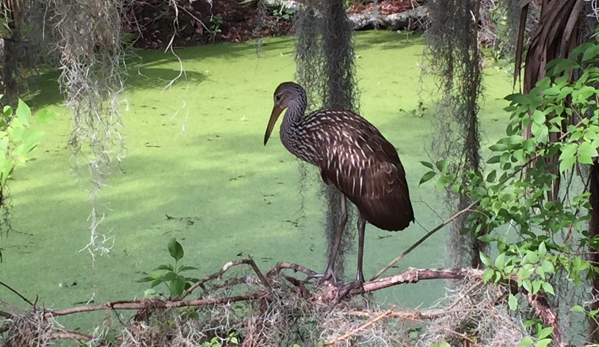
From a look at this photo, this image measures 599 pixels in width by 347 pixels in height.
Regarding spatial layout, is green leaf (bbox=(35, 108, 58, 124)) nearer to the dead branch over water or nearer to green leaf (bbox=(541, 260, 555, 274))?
the dead branch over water

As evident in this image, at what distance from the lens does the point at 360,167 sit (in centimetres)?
189

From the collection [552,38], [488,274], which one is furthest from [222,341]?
[552,38]

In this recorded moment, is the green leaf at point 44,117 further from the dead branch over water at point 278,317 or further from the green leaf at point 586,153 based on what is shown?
the green leaf at point 586,153

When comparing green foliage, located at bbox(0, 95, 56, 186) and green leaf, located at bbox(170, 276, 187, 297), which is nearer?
green foliage, located at bbox(0, 95, 56, 186)

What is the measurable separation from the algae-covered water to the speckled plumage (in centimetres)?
34

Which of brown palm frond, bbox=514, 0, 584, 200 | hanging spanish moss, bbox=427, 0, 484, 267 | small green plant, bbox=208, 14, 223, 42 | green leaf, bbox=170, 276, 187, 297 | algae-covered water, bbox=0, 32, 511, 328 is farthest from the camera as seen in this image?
small green plant, bbox=208, 14, 223, 42

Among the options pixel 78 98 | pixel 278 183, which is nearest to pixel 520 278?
pixel 78 98

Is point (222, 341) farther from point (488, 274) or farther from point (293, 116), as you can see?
point (293, 116)

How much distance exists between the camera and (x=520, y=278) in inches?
53.7

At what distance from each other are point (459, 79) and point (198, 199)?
1.45m

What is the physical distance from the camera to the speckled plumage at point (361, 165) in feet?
6.20

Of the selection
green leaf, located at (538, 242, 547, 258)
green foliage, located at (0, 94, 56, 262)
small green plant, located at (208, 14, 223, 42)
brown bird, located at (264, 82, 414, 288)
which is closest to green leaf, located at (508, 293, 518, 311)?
green leaf, located at (538, 242, 547, 258)

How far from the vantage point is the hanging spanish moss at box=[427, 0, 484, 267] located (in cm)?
227

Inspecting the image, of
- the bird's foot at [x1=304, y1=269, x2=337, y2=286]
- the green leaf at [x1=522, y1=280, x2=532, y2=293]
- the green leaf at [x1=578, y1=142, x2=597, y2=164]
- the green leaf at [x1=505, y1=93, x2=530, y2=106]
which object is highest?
the green leaf at [x1=505, y1=93, x2=530, y2=106]
